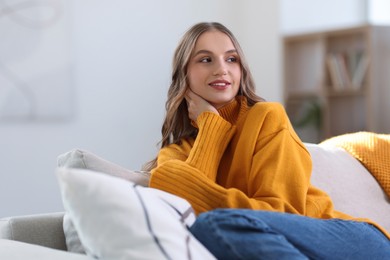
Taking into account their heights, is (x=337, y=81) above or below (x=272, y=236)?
below

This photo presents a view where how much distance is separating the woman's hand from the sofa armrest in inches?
19.5

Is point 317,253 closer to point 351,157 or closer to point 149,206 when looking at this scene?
point 149,206

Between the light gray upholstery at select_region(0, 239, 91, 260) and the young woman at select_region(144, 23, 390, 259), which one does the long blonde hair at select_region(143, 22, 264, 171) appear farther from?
the light gray upholstery at select_region(0, 239, 91, 260)

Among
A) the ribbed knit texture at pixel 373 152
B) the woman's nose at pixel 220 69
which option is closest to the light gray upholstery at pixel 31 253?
the woman's nose at pixel 220 69

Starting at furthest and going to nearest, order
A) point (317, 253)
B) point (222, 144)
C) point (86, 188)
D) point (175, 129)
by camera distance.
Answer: point (175, 129)
point (222, 144)
point (317, 253)
point (86, 188)

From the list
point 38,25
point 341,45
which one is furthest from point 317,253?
point 341,45

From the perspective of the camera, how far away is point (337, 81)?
5344 millimetres

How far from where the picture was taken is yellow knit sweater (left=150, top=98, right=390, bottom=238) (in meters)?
1.71

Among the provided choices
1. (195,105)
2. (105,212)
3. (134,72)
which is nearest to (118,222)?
(105,212)

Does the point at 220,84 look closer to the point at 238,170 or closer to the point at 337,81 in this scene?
the point at 238,170

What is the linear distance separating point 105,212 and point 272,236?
0.33m

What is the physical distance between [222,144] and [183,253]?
711 millimetres

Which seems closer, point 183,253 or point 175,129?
point 183,253

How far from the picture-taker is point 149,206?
4.29 ft
